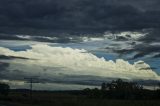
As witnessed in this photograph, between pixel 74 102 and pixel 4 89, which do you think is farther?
pixel 4 89

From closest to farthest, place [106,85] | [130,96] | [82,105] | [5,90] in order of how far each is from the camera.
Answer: [82,105]
[130,96]
[5,90]
[106,85]

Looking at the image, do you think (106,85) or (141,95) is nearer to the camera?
(141,95)

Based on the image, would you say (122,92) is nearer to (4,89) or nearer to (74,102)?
(4,89)

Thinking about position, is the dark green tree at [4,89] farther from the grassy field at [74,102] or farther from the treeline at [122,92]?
the grassy field at [74,102]

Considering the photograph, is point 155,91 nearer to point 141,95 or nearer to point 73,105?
point 141,95

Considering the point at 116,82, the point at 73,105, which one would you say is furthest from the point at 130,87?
the point at 73,105

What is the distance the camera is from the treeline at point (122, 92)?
133800 millimetres

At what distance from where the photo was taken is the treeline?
133800 mm

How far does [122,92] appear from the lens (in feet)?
469

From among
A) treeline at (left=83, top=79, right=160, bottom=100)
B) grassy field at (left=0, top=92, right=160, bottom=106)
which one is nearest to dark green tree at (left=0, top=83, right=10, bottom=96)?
treeline at (left=83, top=79, right=160, bottom=100)

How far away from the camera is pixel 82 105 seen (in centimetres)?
7188

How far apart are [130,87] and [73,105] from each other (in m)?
77.3

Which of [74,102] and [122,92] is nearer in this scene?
[74,102]

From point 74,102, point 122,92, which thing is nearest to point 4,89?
point 122,92
